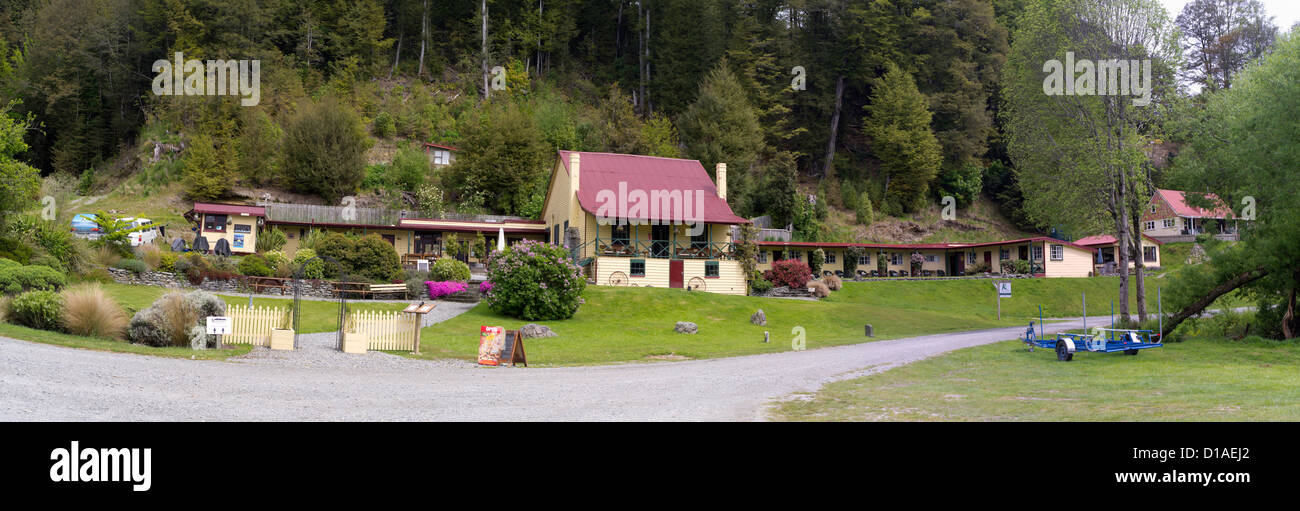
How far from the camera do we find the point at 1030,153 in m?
28.0

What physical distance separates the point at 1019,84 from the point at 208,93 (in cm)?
4972

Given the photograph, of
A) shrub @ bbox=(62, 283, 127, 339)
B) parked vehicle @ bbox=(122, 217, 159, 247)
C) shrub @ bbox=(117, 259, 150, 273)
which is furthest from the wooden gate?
parked vehicle @ bbox=(122, 217, 159, 247)

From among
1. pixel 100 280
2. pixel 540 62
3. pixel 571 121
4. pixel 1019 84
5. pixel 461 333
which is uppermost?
pixel 540 62

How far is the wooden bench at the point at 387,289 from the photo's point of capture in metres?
27.1

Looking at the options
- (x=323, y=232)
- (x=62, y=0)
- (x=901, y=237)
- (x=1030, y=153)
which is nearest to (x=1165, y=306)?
(x=1030, y=153)

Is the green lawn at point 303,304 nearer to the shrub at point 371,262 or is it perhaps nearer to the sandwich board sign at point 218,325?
the shrub at point 371,262

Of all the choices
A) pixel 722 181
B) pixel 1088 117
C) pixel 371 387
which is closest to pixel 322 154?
pixel 722 181

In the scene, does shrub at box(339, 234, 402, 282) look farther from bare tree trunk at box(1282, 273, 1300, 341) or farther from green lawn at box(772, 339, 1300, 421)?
bare tree trunk at box(1282, 273, 1300, 341)

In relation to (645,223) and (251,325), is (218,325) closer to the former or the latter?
(251,325)

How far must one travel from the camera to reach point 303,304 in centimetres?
2483

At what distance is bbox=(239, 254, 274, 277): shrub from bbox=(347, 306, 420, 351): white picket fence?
12.7 metres

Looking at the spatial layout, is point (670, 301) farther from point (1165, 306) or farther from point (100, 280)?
point (100, 280)

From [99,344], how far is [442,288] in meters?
14.4

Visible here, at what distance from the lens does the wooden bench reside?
27.1 metres
